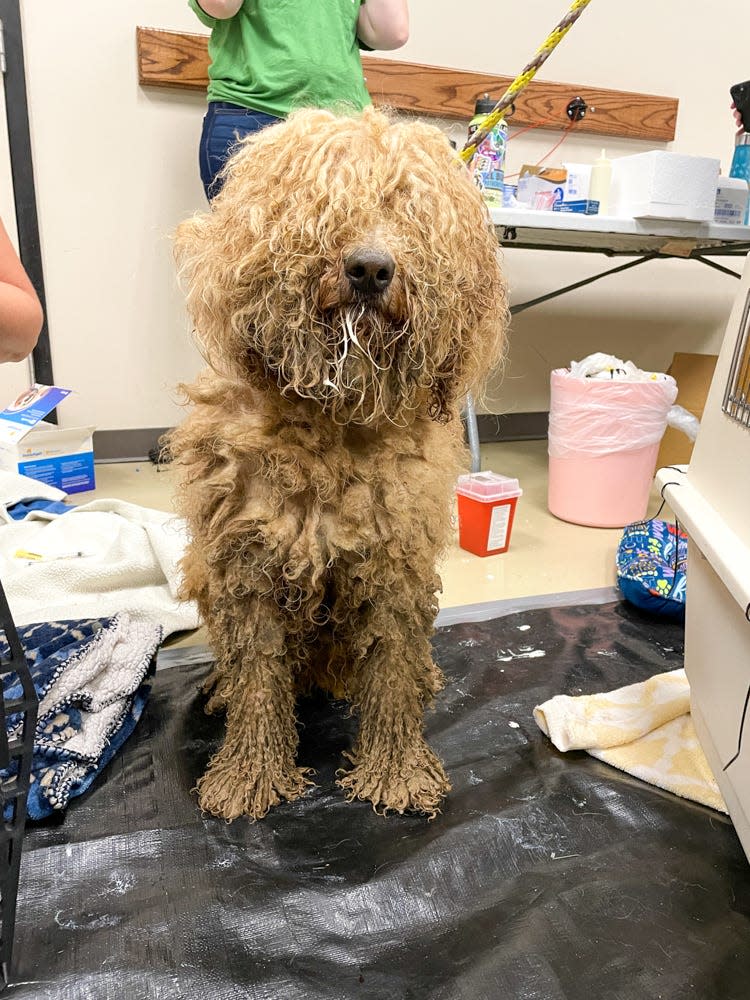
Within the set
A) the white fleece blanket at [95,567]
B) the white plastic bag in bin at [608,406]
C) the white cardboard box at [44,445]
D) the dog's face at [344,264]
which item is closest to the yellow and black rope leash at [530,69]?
the dog's face at [344,264]

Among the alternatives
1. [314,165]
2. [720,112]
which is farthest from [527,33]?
[314,165]

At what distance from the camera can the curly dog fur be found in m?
0.90

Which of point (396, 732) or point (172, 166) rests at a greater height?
point (172, 166)

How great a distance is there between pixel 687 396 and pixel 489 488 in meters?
1.31

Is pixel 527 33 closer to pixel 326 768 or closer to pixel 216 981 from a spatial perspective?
pixel 326 768

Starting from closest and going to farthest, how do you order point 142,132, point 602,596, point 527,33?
point 602,596, point 142,132, point 527,33

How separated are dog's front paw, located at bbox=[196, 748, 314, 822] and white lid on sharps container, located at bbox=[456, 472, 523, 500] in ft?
3.70

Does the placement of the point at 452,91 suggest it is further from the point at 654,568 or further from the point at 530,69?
the point at 654,568

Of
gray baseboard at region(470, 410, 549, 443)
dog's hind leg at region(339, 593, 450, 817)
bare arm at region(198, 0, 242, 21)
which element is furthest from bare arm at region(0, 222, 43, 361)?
gray baseboard at region(470, 410, 549, 443)

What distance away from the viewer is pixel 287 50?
2014 mm

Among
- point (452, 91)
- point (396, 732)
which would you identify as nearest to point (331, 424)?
point (396, 732)

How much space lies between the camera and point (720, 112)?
330 cm

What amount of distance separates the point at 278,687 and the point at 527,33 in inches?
114

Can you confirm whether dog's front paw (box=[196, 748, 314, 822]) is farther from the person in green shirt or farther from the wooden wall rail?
the wooden wall rail
